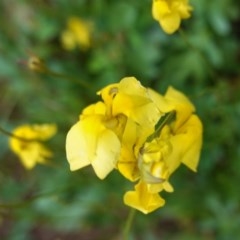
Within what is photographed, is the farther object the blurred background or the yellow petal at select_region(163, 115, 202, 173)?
the blurred background

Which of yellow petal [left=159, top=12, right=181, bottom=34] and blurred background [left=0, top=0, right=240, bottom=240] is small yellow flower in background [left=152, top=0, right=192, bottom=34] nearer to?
yellow petal [left=159, top=12, right=181, bottom=34]

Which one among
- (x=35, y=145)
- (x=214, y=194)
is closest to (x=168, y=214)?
(x=214, y=194)

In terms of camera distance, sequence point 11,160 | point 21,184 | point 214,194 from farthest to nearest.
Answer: point 11,160, point 21,184, point 214,194

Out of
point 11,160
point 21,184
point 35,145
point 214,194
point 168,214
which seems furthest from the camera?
point 11,160

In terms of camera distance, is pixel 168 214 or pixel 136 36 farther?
pixel 168 214

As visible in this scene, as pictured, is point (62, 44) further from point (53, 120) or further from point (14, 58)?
point (53, 120)

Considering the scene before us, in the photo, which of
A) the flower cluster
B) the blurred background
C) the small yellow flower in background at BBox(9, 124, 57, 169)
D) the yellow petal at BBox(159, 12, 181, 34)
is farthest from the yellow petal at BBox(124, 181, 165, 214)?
the blurred background
